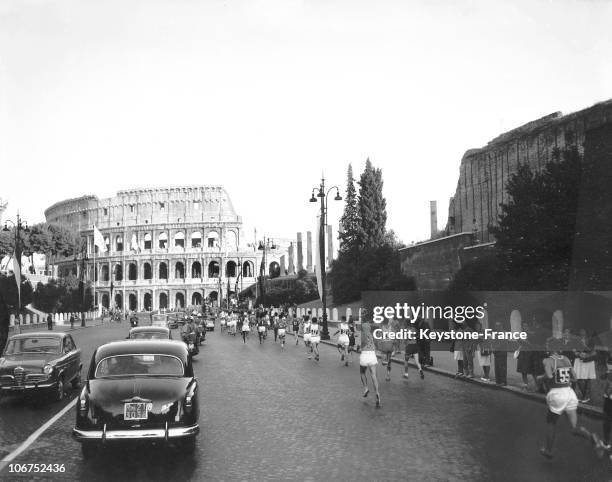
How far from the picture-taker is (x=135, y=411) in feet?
25.6

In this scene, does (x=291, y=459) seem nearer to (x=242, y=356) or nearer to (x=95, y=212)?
(x=242, y=356)

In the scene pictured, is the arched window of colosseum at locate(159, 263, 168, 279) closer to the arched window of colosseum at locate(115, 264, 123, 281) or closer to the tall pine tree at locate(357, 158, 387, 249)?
the arched window of colosseum at locate(115, 264, 123, 281)

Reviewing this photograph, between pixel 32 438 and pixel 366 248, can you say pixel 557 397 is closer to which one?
pixel 32 438

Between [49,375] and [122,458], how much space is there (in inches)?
200

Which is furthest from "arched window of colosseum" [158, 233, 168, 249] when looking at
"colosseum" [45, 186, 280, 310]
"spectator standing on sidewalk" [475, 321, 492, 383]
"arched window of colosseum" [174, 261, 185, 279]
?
"spectator standing on sidewalk" [475, 321, 492, 383]

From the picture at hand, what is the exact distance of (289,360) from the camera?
22688 mm

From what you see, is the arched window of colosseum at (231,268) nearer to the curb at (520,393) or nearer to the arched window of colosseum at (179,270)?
the arched window of colosseum at (179,270)

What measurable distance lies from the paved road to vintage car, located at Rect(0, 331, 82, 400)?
1.69ft

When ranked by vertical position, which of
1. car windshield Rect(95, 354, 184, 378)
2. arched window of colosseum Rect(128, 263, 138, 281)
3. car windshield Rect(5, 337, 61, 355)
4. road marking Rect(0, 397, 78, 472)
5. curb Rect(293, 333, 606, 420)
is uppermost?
arched window of colosseum Rect(128, 263, 138, 281)

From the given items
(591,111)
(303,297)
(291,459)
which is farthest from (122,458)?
(303,297)

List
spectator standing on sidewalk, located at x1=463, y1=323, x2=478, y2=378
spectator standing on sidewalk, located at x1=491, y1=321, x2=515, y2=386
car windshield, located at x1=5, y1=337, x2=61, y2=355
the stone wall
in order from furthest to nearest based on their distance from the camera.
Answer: the stone wall → spectator standing on sidewalk, located at x1=463, y1=323, x2=478, y2=378 → spectator standing on sidewalk, located at x1=491, y1=321, x2=515, y2=386 → car windshield, located at x1=5, y1=337, x2=61, y2=355

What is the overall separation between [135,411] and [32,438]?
2350mm

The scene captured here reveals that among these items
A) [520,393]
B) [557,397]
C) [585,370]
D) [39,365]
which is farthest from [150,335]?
[557,397]

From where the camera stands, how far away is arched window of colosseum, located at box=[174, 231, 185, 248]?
122 metres
